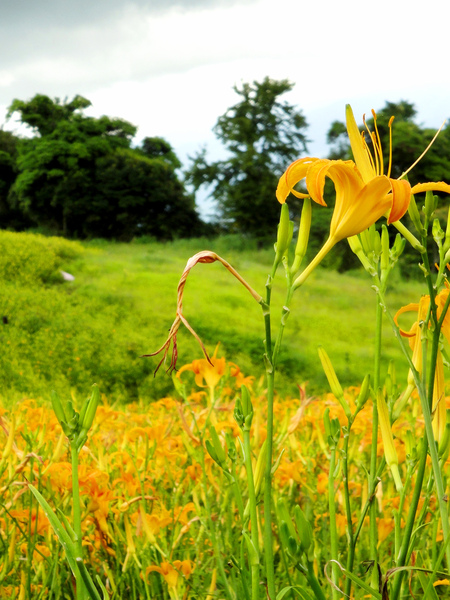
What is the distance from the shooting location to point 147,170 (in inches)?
389

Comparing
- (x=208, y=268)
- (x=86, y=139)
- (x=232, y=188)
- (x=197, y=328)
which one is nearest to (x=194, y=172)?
(x=232, y=188)

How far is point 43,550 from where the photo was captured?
2.60 feet

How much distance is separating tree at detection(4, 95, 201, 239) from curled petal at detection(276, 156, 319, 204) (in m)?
6.08

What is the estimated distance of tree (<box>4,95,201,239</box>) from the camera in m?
7.35

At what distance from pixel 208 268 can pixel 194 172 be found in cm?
1033

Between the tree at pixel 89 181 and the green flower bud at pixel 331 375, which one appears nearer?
the green flower bud at pixel 331 375

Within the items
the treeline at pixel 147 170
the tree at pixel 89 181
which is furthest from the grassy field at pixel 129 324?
the tree at pixel 89 181

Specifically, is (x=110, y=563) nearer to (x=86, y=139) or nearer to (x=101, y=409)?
(x=101, y=409)

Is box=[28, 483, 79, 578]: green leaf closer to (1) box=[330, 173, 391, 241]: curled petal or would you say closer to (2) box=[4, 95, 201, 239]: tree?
(1) box=[330, 173, 391, 241]: curled petal

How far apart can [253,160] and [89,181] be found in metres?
6.50

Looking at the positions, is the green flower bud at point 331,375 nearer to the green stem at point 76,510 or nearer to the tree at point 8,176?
the green stem at point 76,510

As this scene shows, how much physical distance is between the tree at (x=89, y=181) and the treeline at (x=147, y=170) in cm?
2

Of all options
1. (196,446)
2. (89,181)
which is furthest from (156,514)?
(89,181)

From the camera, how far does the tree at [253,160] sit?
13.7 meters
